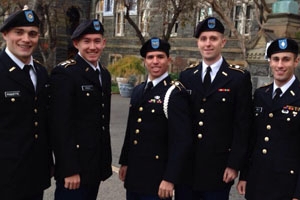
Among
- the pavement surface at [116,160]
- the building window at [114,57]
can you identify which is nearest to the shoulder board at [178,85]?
the pavement surface at [116,160]

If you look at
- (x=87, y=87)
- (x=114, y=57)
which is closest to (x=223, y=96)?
(x=87, y=87)

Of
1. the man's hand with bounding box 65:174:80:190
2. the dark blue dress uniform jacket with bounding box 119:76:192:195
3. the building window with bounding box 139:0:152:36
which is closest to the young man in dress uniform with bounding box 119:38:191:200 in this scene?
the dark blue dress uniform jacket with bounding box 119:76:192:195

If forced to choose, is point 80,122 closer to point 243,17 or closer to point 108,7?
point 243,17

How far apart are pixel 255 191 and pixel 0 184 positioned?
205cm

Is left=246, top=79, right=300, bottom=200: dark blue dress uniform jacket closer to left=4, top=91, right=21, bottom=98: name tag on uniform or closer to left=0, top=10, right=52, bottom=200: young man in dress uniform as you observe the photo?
left=0, top=10, right=52, bottom=200: young man in dress uniform

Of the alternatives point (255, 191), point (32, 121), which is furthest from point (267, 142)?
point (32, 121)

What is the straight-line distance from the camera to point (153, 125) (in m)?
3.20

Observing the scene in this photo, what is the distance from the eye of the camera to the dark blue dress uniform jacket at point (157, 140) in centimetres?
304

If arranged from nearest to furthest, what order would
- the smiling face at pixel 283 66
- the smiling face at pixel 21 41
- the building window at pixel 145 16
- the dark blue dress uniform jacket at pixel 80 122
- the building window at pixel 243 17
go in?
the smiling face at pixel 21 41
the dark blue dress uniform jacket at pixel 80 122
the smiling face at pixel 283 66
the building window at pixel 243 17
the building window at pixel 145 16

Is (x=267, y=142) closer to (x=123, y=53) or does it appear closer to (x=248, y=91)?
(x=248, y=91)

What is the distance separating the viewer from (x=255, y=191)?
3.20 m

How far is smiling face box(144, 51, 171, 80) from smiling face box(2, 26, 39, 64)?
0.97 meters

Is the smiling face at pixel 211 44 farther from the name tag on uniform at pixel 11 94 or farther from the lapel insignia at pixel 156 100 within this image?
the name tag on uniform at pixel 11 94

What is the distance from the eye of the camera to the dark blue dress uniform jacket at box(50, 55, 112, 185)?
2994 millimetres
